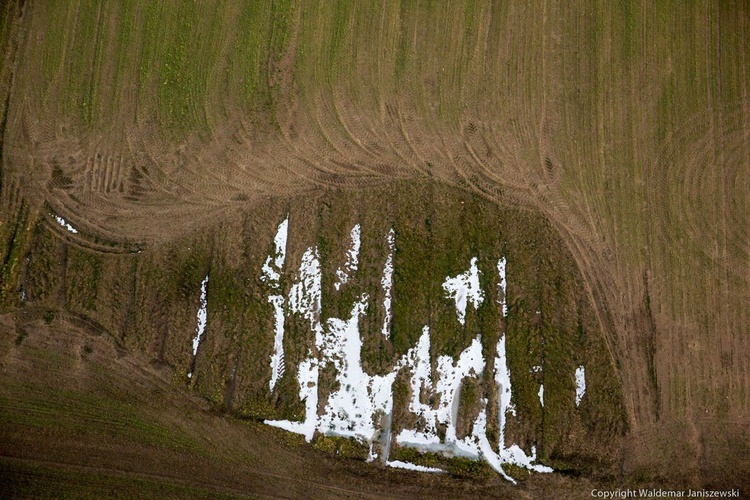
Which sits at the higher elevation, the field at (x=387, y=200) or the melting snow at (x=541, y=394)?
the field at (x=387, y=200)

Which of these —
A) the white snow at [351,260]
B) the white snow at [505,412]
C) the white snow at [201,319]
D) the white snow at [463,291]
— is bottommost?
the white snow at [505,412]

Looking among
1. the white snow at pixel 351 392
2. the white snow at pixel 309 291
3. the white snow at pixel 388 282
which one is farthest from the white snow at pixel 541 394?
the white snow at pixel 309 291

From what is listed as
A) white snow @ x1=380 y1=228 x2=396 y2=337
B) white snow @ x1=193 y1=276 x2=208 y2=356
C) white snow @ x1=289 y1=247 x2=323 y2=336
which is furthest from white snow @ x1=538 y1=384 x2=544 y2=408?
white snow @ x1=193 y1=276 x2=208 y2=356

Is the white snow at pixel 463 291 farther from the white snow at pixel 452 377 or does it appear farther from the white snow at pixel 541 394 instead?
the white snow at pixel 541 394

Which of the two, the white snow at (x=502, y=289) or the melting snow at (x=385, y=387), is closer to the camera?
the melting snow at (x=385, y=387)

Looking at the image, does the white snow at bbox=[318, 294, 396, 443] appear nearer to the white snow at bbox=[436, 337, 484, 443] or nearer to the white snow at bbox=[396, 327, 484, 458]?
the white snow at bbox=[396, 327, 484, 458]

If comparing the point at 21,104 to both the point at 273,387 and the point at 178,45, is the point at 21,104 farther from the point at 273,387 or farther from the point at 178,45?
the point at 273,387
